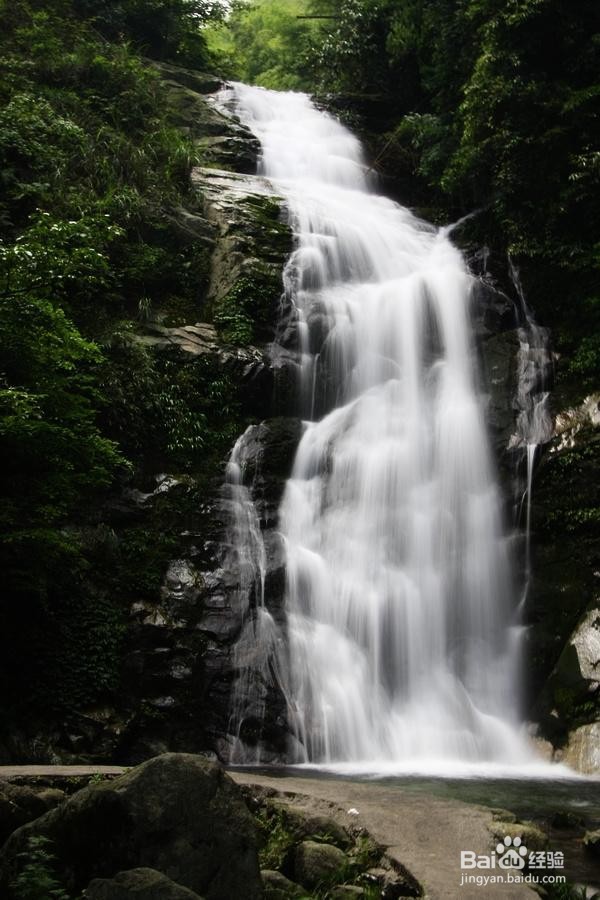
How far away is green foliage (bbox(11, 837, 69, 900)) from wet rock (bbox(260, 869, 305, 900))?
113 cm

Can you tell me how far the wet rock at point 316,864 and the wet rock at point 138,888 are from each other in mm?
1202

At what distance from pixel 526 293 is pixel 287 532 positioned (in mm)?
7896

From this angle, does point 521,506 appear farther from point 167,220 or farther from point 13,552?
point 167,220

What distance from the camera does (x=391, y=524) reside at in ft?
37.6

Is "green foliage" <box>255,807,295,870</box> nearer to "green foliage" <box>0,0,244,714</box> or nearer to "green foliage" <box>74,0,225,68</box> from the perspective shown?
"green foliage" <box>0,0,244,714</box>

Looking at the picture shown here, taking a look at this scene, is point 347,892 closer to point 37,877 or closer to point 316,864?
point 316,864

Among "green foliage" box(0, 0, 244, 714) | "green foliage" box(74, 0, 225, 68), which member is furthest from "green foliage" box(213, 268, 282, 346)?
"green foliage" box(74, 0, 225, 68)

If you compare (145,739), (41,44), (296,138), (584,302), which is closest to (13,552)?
(145,739)

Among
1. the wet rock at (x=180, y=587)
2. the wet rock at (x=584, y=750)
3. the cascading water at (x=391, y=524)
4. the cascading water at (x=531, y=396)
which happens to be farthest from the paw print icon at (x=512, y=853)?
the cascading water at (x=531, y=396)

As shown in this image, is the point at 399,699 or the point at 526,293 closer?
the point at 399,699

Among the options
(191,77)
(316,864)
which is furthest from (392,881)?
(191,77)

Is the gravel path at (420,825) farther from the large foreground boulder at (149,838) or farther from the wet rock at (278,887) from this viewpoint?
the large foreground boulder at (149,838)

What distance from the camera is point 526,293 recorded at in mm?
15070

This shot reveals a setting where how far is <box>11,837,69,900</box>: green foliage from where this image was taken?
11.3 feet
